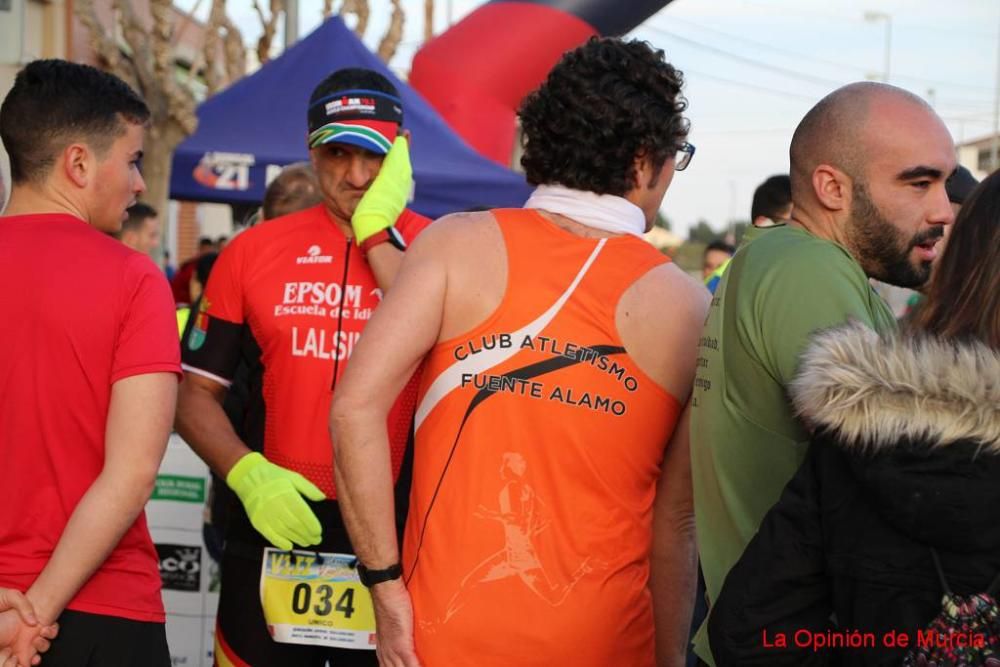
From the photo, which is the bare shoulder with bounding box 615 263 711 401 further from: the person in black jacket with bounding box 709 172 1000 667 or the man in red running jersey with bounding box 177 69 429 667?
the man in red running jersey with bounding box 177 69 429 667

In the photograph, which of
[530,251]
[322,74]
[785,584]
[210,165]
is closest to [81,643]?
[530,251]

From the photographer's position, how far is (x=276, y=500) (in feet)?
9.87

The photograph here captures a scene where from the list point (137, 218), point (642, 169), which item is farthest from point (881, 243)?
point (137, 218)

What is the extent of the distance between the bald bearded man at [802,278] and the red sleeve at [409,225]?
48.9 inches

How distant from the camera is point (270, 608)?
3.09 meters

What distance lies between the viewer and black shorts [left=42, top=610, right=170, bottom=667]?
2.52 meters

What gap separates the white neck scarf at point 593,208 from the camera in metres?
2.48

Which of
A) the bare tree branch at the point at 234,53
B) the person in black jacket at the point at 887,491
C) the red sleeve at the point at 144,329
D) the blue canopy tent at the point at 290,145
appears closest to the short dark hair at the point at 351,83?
the red sleeve at the point at 144,329

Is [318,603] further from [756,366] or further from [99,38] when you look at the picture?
[99,38]

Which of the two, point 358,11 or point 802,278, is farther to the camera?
point 358,11

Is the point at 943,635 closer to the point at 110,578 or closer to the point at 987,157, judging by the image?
the point at 110,578

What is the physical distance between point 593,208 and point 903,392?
0.88 metres

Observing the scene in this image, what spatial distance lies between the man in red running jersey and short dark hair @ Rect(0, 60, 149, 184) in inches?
28.3

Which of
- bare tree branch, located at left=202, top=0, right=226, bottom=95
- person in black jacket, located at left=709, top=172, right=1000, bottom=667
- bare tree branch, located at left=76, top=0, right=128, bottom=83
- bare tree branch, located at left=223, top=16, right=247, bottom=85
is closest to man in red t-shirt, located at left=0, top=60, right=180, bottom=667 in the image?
person in black jacket, located at left=709, top=172, right=1000, bottom=667
